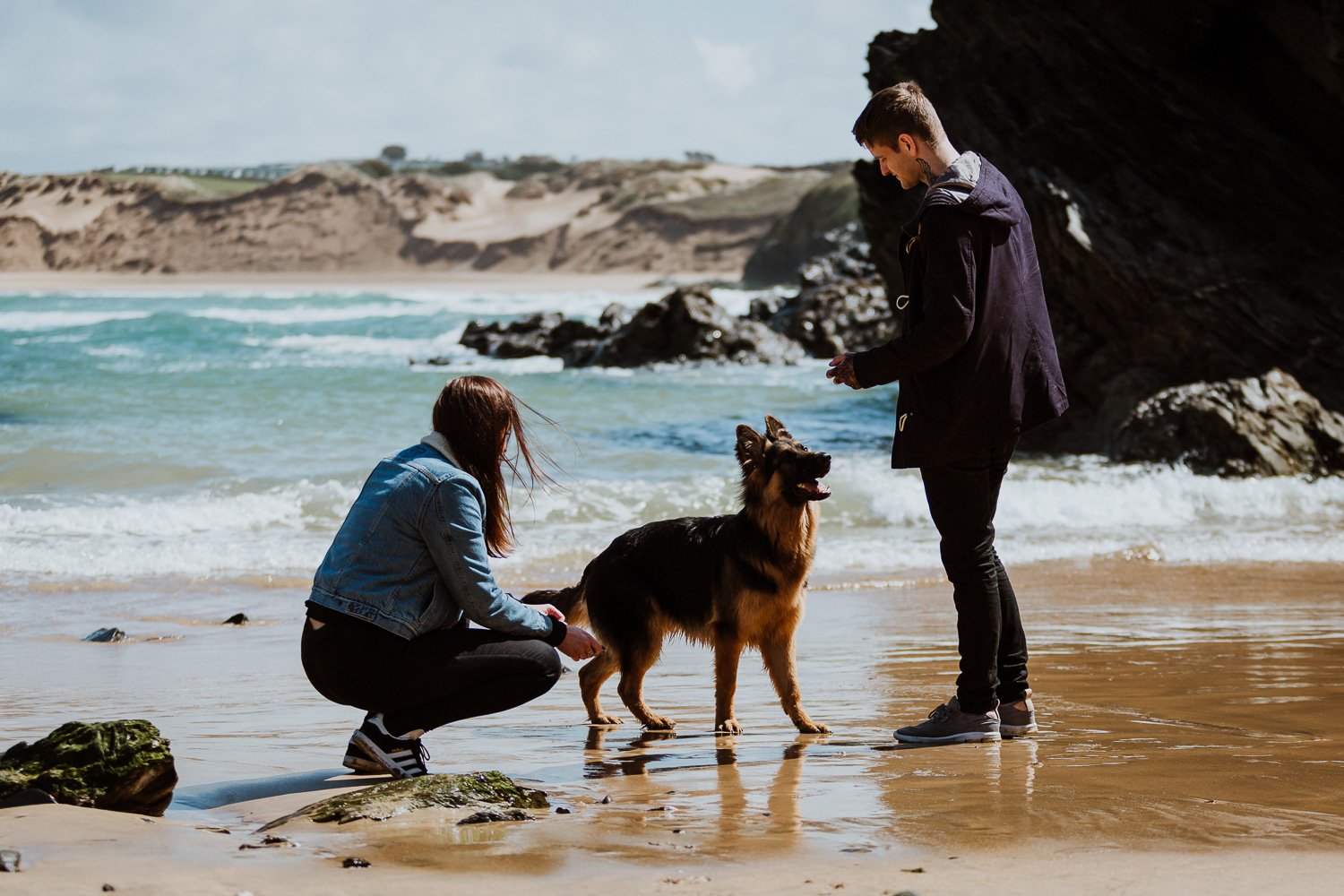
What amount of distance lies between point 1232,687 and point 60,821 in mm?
4833

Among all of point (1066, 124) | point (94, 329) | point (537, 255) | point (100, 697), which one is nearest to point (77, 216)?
point (537, 255)

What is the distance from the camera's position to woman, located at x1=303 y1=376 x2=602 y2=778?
4320mm

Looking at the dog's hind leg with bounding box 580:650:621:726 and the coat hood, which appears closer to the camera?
the coat hood

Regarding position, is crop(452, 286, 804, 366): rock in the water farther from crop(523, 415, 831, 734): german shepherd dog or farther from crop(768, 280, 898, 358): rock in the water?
crop(523, 415, 831, 734): german shepherd dog

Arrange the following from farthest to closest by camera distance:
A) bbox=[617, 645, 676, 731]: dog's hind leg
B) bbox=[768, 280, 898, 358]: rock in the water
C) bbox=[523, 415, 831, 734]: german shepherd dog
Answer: bbox=[768, 280, 898, 358]: rock in the water < bbox=[617, 645, 676, 731]: dog's hind leg < bbox=[523, 415, 831, 734]: german shepherd dog

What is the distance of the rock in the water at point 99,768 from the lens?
13.1 ft

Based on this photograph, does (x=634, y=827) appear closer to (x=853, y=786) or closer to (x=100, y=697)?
(x=853, y=786)

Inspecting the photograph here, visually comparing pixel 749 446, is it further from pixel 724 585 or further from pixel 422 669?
pixel 422 669

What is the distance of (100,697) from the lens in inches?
246

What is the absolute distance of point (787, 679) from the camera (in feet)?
18.0

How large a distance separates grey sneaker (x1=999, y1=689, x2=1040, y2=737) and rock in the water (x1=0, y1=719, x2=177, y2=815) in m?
2.98

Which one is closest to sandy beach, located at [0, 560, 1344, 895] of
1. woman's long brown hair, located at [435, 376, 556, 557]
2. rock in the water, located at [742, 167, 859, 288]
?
woman's long brown hair, located at [435, 376, 556, 557]

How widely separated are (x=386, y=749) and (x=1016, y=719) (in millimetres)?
2363

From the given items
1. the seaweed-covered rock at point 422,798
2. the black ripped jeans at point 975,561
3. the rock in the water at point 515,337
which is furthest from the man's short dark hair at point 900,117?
the rock in the water at point 515,337
